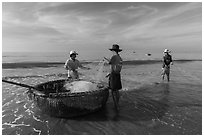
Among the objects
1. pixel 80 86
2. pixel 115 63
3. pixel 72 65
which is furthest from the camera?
pixel 72 65

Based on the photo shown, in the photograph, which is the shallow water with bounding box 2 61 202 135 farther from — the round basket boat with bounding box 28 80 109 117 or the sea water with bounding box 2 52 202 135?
the round basket boat with bounding box 28 80 109 117

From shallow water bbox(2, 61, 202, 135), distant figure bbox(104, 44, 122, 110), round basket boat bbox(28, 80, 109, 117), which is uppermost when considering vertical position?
distant figure bbox(104, 44, 122, 110)

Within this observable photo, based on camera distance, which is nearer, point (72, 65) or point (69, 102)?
point (69, 102)

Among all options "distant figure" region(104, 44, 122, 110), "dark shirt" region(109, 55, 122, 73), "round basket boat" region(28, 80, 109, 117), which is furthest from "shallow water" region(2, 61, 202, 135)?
"dark shirt" region(109, 55, 122, 73)

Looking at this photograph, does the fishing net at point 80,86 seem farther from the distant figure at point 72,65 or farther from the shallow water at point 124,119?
the shallow water at point 124,119

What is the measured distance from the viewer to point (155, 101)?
24.6 feet

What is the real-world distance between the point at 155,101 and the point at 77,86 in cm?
335

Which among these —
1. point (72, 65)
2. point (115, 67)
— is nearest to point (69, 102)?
point (115, 67)

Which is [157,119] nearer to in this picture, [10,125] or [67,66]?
[67,66]

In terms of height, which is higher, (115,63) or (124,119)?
(115,63)

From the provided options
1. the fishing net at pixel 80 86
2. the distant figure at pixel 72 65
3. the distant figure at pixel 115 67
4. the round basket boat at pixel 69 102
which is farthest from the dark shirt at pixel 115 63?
the distant figure at pixel 72 65

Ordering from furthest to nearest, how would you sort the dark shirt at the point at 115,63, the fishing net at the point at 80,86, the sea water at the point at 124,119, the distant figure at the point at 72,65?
the distant figure at the point at 72,65, the fishing net at the point at 80,86, the dark shirt at the point at 115,63, the sea water at the point at 124,119

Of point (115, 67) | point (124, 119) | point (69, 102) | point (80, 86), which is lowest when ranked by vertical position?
point (124, 119)

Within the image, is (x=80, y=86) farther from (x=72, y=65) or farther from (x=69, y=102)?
(x=69, y=102)
